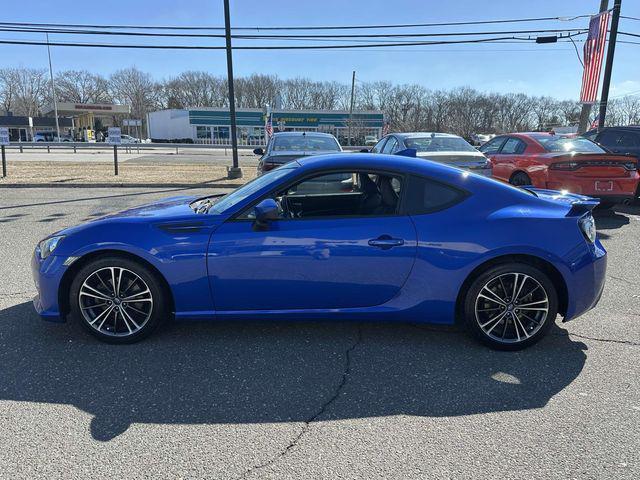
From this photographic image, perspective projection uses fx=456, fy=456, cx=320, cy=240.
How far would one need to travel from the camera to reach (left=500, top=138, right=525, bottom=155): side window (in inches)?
371

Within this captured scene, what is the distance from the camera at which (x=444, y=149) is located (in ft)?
29.4

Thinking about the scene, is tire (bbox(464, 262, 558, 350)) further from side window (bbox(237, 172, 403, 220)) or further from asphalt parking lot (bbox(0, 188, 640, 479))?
side window (bbox(237, 172, 403, 220))

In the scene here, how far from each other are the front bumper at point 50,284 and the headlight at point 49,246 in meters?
0.04

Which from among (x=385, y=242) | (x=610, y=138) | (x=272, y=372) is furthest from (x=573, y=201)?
(x=610, y=138)

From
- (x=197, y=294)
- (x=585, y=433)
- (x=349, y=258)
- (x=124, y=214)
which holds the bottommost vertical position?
(x=585, y=433)

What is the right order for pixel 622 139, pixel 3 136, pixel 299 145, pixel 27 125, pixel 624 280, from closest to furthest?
pixel 624 280, pixel 299 145, pixel 622 139, pixel 3 136, pixel 27 125

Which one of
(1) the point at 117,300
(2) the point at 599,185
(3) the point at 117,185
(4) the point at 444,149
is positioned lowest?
(3) the point at 117,185

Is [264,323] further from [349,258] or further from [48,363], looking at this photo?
[48,363]

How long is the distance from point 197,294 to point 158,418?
0.97 m

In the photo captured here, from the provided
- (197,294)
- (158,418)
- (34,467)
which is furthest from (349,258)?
(34,467)

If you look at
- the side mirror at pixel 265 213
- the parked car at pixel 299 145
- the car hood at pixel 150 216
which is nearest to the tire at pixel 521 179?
the parked car at pixel 299 145

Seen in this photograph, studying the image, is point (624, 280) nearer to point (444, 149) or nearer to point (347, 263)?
point (347, 263)

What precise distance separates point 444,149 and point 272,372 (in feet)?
23.0

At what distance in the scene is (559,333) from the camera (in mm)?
3842
